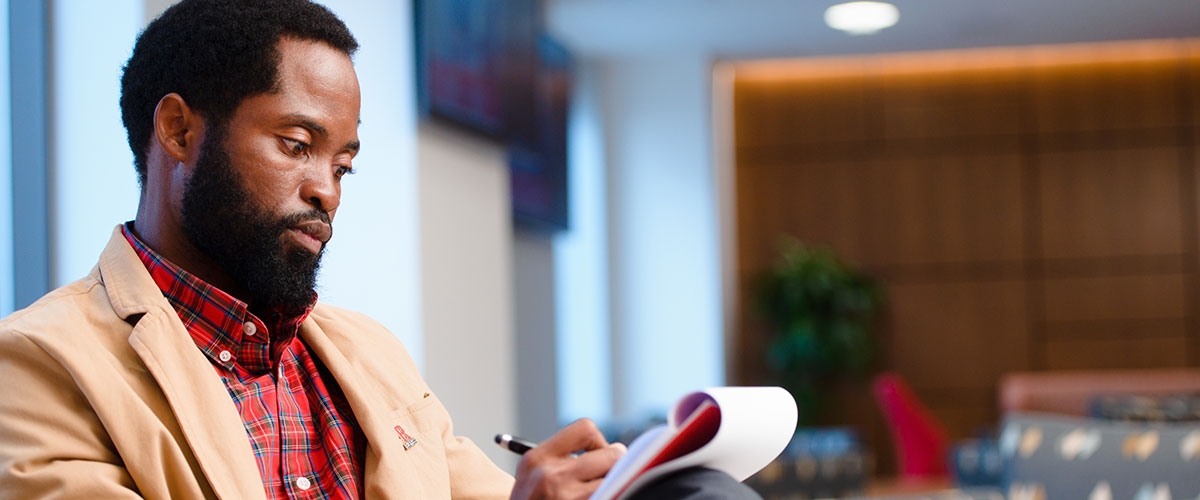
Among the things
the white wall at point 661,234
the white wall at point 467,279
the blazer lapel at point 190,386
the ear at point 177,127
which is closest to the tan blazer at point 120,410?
the blazer lapel at point 190,386

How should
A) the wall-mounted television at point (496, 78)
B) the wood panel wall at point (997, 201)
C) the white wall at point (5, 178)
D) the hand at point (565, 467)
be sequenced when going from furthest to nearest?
the wood panel wall at point (997, 201)
the wall-mounted television at point (496, 78)
the white wall at point (5, 178)
the hand at point (565, 467)

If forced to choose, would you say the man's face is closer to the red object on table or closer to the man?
the man

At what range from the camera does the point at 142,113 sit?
137 centimetres

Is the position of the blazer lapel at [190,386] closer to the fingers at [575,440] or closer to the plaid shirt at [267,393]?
the plaid shirt at [267,393]

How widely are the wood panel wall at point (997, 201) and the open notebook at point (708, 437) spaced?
24.1ft

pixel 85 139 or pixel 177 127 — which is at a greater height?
pixel 85 139

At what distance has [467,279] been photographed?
3.64 metres

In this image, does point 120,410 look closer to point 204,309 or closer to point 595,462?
point 204,309

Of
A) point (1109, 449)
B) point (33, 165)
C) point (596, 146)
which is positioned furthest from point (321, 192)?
point (596, 146)

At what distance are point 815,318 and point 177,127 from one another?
6.83m

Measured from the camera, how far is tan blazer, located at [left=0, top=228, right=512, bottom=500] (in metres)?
1.10

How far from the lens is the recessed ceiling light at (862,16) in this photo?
6.68m

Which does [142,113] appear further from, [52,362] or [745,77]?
[745,77]

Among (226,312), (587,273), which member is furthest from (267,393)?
(587,273)
